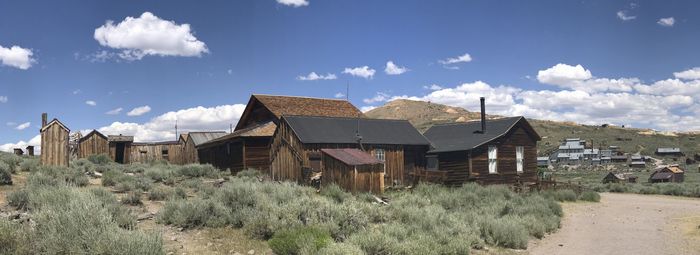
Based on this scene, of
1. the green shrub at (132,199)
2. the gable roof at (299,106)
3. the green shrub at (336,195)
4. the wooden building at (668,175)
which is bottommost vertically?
the wooden building at (668,175)

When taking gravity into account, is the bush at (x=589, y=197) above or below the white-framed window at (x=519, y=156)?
below

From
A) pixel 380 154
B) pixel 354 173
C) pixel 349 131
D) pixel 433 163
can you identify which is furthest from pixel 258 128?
pixel 354 173

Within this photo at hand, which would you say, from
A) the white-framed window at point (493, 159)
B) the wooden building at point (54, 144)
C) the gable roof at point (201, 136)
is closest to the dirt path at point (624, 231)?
the white-framed window at point (493, 159)

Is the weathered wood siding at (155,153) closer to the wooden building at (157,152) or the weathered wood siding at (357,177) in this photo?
the wooden building at (157,152)

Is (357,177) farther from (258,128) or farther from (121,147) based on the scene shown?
(121,147)

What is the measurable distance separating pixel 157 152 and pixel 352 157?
33859 mm

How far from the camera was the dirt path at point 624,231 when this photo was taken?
12711mm

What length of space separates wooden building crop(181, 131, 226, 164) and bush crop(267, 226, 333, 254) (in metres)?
32.8

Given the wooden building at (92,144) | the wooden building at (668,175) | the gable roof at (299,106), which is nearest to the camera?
the gable roof at (299,106)

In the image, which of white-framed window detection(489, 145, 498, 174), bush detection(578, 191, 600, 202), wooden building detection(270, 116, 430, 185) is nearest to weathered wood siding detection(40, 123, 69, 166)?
wooden building detection(270, 116, 430, 185)

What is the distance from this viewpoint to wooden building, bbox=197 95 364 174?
2912cm

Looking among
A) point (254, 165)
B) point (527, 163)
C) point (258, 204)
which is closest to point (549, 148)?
point (527, 163)

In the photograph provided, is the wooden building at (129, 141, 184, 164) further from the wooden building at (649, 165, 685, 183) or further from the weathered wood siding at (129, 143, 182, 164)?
the wooden building at (649, 165, 685, 183)

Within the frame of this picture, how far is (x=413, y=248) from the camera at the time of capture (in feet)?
32.5
